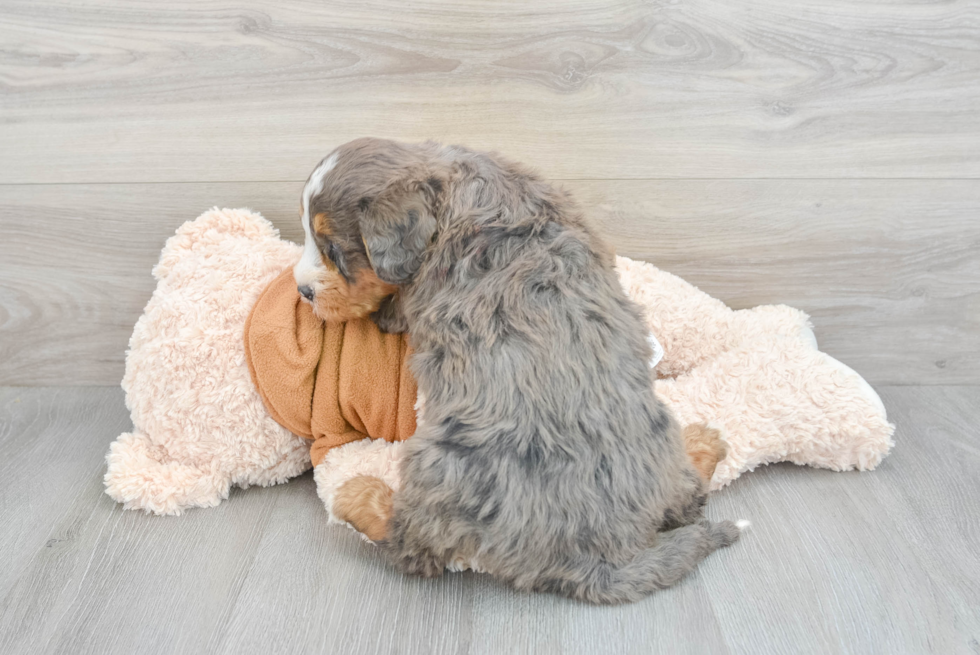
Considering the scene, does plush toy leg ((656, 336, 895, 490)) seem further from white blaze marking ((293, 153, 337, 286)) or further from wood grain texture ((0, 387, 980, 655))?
white blaze marking ((293, 153, 337, 286))

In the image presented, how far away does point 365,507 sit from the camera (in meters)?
1.33

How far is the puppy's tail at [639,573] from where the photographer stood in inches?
48.3

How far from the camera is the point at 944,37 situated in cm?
171

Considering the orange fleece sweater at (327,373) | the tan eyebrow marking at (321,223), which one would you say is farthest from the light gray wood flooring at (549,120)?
the tan eyebrow marking at (321,223)

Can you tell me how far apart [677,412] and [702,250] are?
484 mm

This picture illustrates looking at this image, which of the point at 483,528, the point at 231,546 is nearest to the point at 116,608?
the point at 231,546

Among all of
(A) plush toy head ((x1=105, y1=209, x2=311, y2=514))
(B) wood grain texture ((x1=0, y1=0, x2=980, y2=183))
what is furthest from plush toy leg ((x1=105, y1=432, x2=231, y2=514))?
(B) wood grain texture ((x1=0, y1=0, x2=980, y2=183))

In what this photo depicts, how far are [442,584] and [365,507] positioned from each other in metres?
0.20

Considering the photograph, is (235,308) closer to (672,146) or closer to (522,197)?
(522,197)

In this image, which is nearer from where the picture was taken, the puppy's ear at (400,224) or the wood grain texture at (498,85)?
the puppy's ear at (400,224)

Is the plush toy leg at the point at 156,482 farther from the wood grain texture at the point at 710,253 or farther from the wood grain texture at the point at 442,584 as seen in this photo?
the wood grain texture at the point at 710,253

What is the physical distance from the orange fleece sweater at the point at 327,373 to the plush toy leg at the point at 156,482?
210 millimetres

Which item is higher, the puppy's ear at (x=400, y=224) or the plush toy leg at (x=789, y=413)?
the puppy's ear at (x=400, y=224)

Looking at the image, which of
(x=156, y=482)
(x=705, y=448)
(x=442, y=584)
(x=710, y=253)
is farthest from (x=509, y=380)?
(x=710, y=253)
